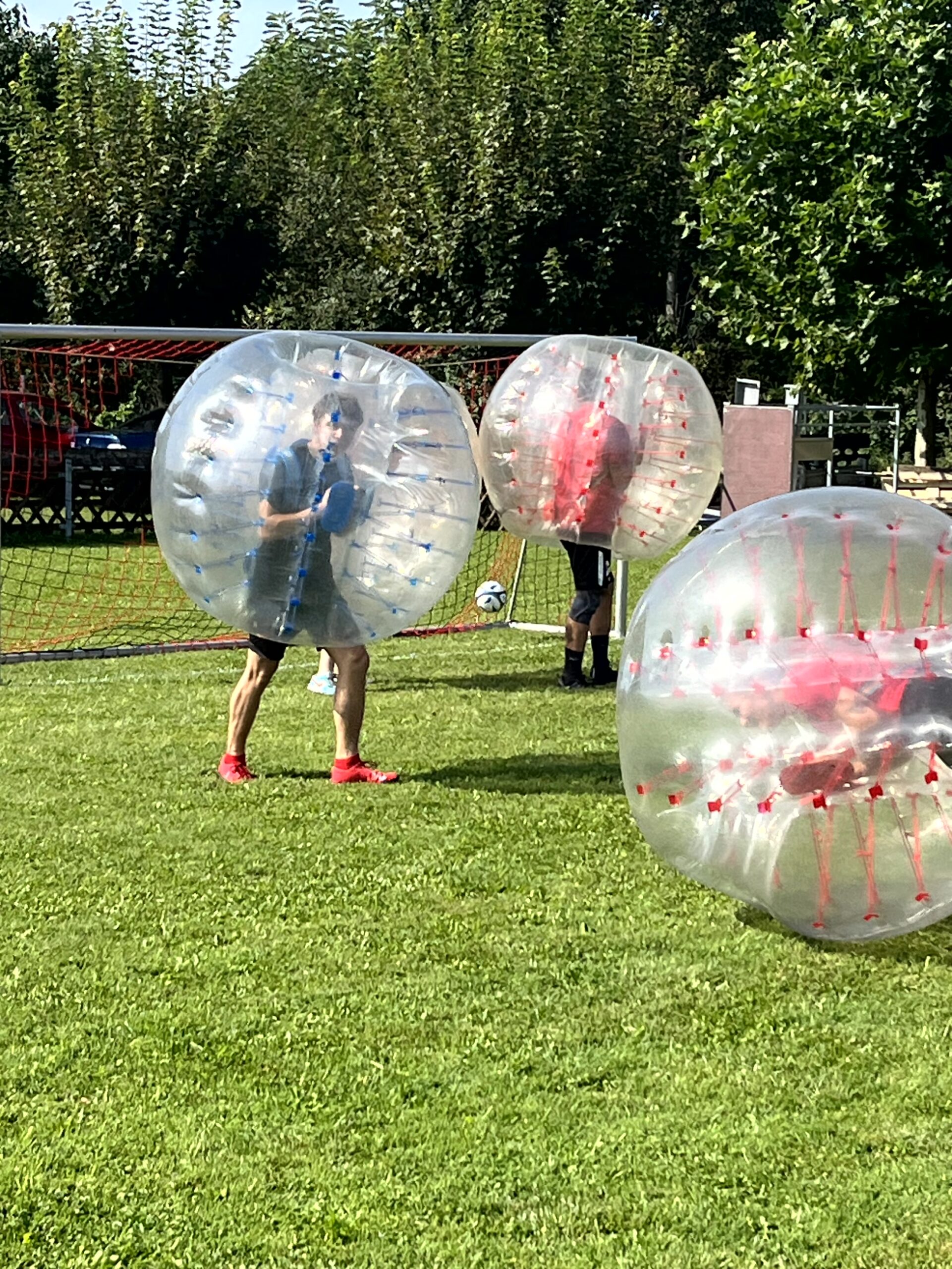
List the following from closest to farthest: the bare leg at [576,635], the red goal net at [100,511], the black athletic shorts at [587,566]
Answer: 1. the black athletic shorts at [587,566]
2. the bare leg at [576,635]
3. the red goal net at [100,511]

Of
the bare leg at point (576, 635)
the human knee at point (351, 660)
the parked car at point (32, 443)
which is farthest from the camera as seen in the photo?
the parked car at point (32, 443)

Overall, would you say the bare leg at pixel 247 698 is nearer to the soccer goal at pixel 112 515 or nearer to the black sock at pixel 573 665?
the soccer goal at pixel 112 515

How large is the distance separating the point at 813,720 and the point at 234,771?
3503 millimetres

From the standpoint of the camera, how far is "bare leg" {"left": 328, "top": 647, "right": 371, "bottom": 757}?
721 cm

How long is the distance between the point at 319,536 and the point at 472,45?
2856 centimetres

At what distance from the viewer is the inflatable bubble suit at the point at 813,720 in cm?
459

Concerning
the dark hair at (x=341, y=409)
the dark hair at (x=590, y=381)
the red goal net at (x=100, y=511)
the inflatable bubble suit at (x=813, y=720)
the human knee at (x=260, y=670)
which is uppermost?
the dark hair at (x=341, y=409)

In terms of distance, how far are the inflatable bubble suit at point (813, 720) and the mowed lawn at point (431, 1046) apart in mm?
396

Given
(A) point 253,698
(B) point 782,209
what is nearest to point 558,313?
(B) point 782,209

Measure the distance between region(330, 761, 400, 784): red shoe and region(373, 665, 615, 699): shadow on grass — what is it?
8.15ft

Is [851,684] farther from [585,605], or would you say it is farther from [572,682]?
[572,682]

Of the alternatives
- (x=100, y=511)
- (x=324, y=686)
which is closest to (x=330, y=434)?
(x=324, y=686)

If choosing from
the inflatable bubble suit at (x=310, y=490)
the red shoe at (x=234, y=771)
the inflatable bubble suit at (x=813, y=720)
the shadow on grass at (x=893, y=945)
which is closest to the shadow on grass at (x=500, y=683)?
the red shoe at (x=234, y=771)

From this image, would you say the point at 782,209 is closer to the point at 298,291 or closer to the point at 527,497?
the point at 298,291
